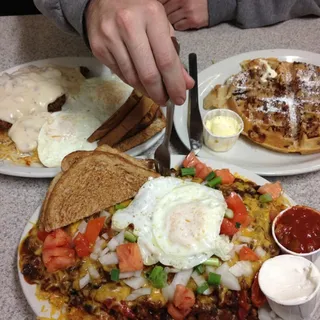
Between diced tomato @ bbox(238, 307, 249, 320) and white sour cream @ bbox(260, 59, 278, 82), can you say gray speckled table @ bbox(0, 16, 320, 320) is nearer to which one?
white sour cream @ bbox(260, 59, 278, 82)

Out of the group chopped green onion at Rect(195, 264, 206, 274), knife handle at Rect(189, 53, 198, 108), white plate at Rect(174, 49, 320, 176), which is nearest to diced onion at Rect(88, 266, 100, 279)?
chopped green onion at Rect(195, 264, 206, 274)

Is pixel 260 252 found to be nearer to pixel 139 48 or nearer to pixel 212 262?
pixel 212 262

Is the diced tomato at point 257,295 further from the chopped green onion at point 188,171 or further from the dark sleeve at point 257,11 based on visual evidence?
the dark sleeve at point 257,11

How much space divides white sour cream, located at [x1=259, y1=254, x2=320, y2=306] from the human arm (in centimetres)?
70

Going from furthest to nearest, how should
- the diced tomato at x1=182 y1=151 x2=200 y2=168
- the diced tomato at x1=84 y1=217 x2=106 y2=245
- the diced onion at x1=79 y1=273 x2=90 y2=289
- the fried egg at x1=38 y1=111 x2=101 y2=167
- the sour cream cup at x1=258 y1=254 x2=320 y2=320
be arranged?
1. the fried egg at x1=38 y1=111 x2=101 y2=167
2. the diced tomato at x1=182 y1=151 x2=200 y2=168
3. the diced tomato at x1=84 y1=217 x2=106 y2=245
4. the diced onion at x1=79 y1=273 x2=90 y2=289
5. the sour cream cup at x1=258 y1=254 x2=320 y2=320

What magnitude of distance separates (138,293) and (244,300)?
38 centimetres

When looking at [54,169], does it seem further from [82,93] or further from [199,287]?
[199,287]

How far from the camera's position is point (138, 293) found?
5.18 feet

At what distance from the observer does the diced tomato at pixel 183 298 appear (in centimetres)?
151

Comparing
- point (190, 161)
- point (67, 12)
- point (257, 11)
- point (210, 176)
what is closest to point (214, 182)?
point (210, 176)

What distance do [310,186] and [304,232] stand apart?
48 cm

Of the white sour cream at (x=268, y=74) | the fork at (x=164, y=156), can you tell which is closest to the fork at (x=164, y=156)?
the fork at (x=164, y=156)

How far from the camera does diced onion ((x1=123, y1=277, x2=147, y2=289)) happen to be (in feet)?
5.22

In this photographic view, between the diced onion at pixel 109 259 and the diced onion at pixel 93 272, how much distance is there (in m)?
0.04
